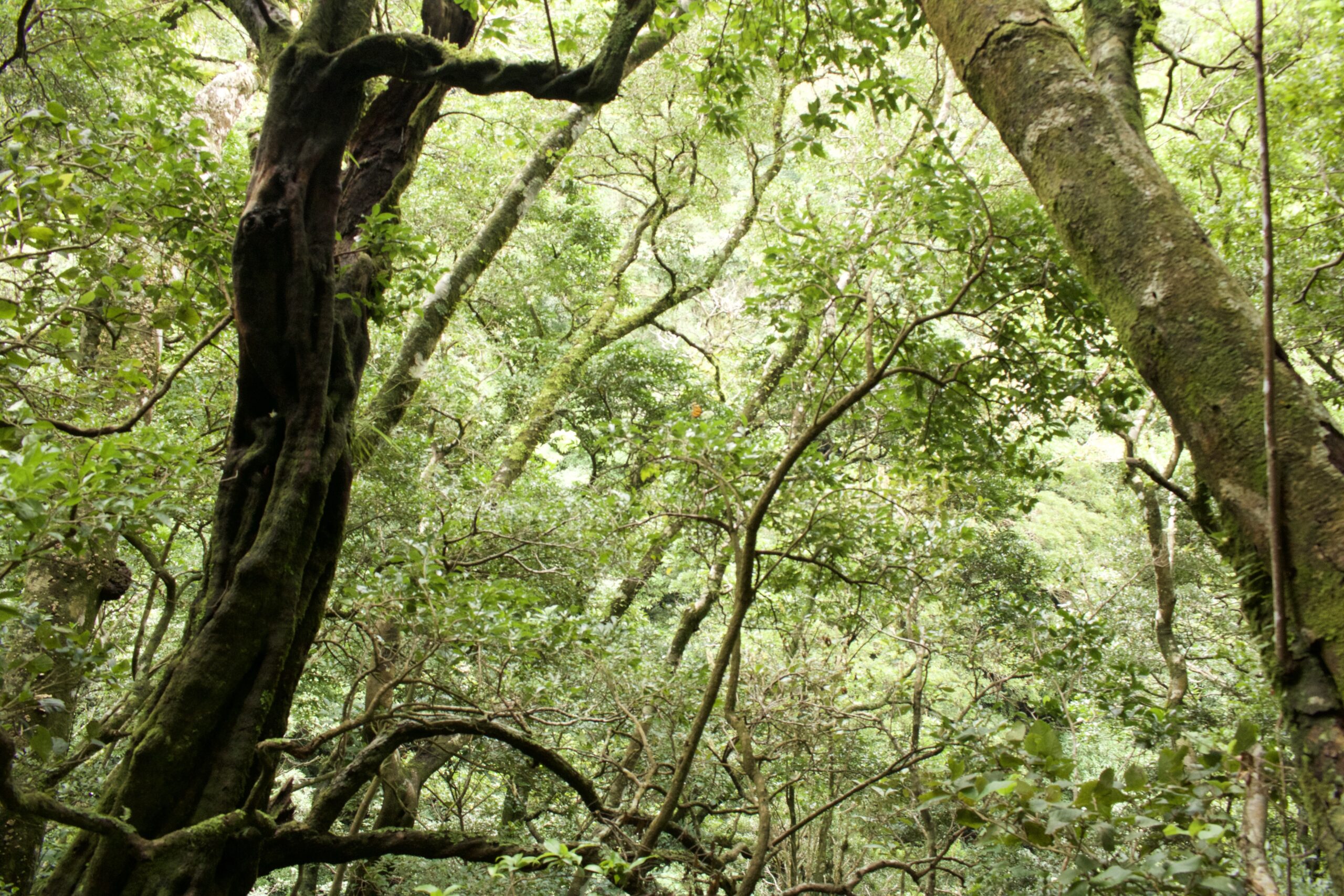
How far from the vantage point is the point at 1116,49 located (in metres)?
2.00

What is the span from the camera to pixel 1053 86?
167cm

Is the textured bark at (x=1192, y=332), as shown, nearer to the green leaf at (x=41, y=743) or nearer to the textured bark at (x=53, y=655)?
the green leaf at (x=41, y=743)

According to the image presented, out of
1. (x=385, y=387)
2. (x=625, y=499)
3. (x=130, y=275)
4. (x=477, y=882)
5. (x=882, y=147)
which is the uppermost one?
(x=882, y=147)

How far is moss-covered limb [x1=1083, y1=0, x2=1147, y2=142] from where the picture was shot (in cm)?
189

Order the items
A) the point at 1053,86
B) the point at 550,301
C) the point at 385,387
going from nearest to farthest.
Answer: the point at 1053,86 < the point at 385,387 < the point at 550,301

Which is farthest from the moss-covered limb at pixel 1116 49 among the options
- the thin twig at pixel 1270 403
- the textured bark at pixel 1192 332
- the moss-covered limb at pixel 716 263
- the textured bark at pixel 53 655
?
the moss-covered limb at pixel 716 263

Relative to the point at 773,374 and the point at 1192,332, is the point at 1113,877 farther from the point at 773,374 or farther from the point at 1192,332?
the point at 773,374

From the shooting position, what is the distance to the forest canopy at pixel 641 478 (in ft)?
4.25

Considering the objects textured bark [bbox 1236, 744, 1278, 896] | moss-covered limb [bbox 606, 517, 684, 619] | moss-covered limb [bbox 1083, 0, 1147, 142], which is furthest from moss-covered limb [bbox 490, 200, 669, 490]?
textured bark [bbox 1236, 744, 1278, 896]

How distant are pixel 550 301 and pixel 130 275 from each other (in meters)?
9.44

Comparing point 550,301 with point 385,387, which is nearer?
point 385,387

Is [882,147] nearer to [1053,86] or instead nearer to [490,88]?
[490,88]

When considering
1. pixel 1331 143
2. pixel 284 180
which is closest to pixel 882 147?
pixel 1331 143

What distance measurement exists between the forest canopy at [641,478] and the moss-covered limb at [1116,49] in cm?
2
